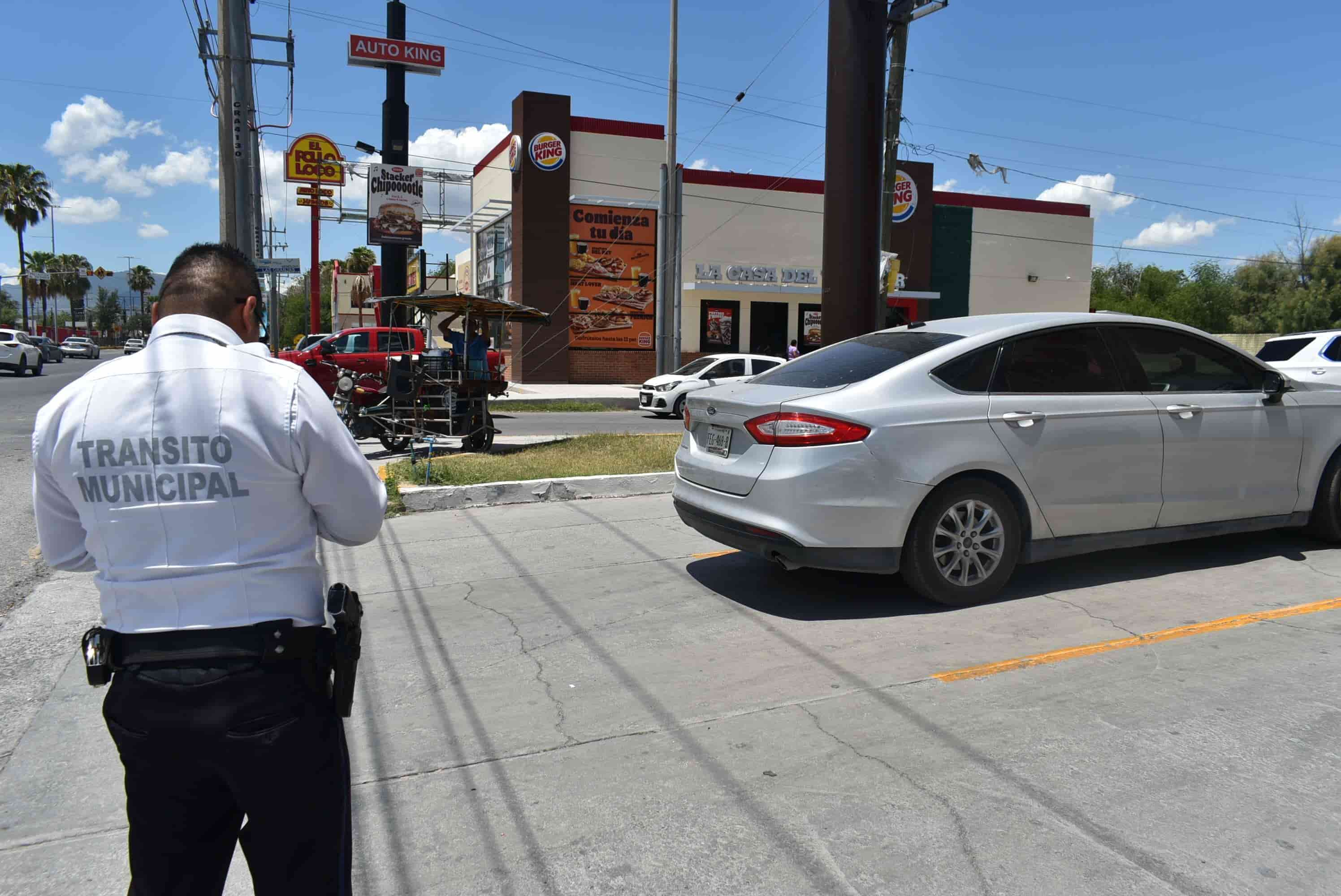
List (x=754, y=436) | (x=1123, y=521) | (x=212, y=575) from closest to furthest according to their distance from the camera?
(x=212, y=575) → (x=754, y=436) → (x=1123, y=521)

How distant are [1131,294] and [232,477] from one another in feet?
262

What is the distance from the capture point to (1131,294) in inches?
2854

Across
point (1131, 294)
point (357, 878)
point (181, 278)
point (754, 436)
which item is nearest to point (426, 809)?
point (357, 878)

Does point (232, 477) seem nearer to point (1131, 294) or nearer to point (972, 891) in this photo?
point (972, 891)

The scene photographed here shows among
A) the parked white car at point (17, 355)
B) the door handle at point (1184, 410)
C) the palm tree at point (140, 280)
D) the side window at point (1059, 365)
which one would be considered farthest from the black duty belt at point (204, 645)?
the palm tree at point (140, 280)

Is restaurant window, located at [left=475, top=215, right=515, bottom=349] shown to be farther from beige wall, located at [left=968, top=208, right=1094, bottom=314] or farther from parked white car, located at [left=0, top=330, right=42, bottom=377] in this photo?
beige wall, located at [left=968, top=208, right=1094, bottom=314]

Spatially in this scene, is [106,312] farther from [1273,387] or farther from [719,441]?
[1273,387]

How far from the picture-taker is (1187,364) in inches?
249

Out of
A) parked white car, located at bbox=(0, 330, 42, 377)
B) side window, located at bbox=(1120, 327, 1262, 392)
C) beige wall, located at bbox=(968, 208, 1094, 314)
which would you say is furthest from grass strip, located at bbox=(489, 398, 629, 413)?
parked white car, located at bbox=(0, 330, 42, 377)

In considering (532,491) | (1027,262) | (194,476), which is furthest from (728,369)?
(1027,262)

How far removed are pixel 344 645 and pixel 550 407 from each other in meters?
22.1

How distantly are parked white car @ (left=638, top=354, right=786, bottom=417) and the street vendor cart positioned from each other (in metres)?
7.84

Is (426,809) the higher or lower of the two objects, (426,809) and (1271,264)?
the lower

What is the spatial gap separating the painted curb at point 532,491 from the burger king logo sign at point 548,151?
79.6 ft
